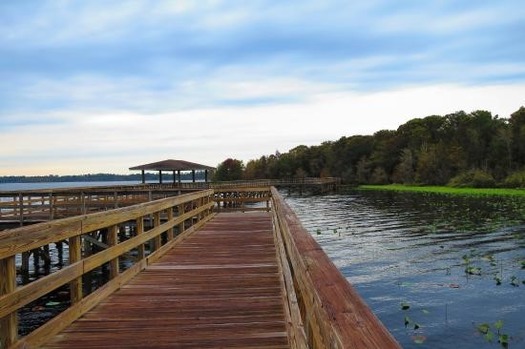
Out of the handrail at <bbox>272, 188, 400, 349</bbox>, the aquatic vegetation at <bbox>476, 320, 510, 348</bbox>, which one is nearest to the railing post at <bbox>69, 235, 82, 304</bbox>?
the handrail at <bbox>272, 188, 400, 349</bbox>

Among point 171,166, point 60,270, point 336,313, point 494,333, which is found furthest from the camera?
point 171,166

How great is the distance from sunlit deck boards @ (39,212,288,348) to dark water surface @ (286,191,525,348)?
4.38m

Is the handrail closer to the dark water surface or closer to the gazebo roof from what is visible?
the dark water surface

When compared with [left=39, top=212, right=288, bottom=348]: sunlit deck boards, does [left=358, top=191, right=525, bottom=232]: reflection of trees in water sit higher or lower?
lower

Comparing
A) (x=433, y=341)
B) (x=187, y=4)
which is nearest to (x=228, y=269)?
(x=433, y=341)

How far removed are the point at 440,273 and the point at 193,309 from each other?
11.5 m

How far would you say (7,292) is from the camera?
12.0 ft

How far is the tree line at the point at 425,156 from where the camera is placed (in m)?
63.1

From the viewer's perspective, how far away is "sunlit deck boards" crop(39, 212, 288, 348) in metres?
4.27

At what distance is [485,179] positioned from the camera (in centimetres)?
5916

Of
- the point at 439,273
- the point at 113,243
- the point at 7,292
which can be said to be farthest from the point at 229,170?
the point at 7,292

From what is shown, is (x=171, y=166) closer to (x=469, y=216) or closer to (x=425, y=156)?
(x=469, y=216)

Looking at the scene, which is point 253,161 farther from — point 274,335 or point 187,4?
point 274,335

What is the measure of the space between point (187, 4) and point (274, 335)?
15242 millimetres
